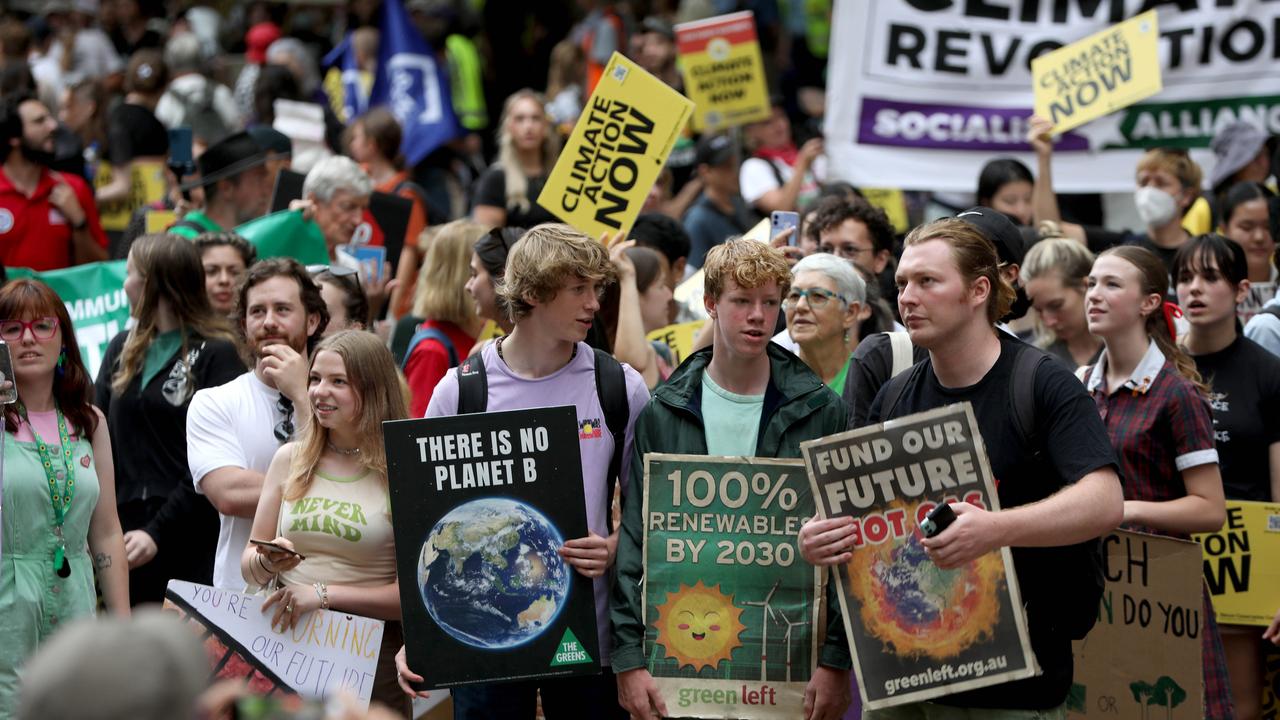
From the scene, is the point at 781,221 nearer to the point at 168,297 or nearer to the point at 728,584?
the point at 168,297

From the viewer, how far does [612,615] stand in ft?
15.4

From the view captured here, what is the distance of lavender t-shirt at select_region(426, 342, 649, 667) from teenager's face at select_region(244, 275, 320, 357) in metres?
1.32

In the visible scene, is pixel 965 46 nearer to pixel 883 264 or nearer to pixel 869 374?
pixel 883 264

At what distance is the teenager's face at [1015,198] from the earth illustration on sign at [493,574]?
5196mm

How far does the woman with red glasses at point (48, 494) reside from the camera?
5.24m

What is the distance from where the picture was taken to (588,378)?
5.13 meters

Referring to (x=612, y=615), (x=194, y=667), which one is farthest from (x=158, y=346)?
(x=194, y=667)

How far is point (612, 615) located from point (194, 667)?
2.60 meters

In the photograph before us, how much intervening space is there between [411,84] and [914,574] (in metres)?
10.3

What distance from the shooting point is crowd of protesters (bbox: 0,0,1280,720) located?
169 inches

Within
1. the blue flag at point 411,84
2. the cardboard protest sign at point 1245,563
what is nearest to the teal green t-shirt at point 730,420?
the cardboard protest sign at point 1245,563

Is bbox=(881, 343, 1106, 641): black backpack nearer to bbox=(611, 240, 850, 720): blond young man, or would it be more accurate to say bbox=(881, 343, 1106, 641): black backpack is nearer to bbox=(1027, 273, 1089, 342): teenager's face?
bbox=(611, 240, 850, 720): blond young man

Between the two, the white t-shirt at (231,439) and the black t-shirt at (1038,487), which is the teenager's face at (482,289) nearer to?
the white t-shirt at (231,439)

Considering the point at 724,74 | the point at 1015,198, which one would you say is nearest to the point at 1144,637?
the point at 1015,198
